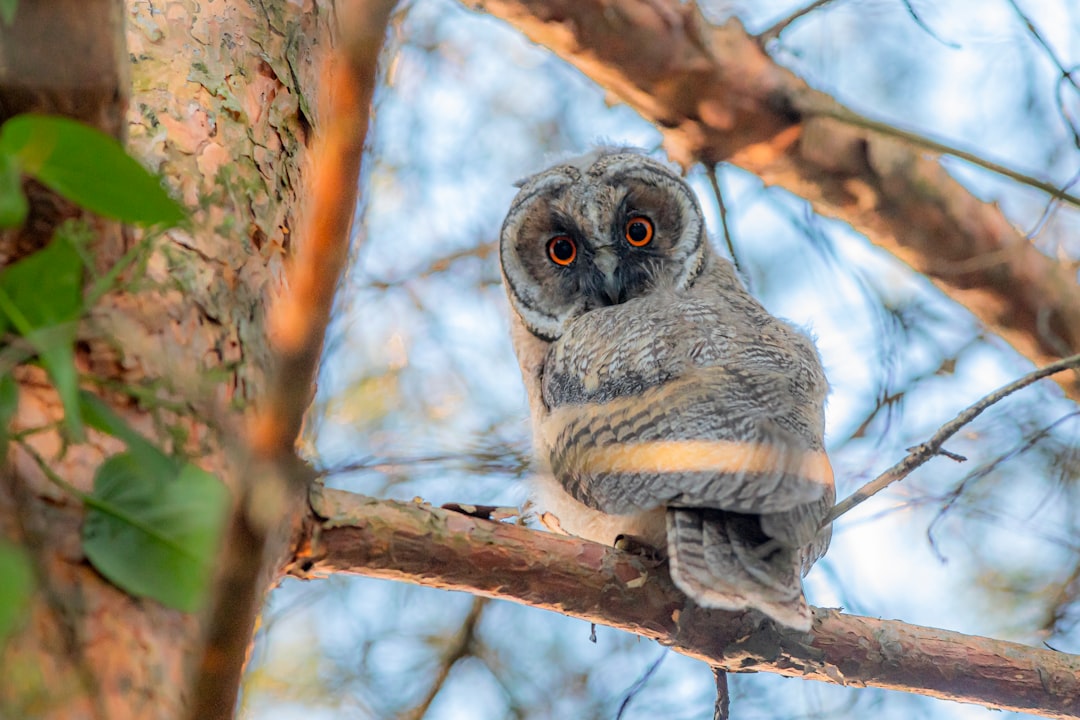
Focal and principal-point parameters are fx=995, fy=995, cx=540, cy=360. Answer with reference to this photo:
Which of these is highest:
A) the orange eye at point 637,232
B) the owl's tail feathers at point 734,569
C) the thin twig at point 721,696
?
the orange eye at point 637,232

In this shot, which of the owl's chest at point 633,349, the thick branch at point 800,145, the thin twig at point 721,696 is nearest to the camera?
the thin twig at point 721,696

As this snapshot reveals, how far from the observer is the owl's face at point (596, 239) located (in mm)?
3229

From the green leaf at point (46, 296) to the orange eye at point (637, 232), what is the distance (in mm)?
2544

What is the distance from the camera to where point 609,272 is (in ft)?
10.5

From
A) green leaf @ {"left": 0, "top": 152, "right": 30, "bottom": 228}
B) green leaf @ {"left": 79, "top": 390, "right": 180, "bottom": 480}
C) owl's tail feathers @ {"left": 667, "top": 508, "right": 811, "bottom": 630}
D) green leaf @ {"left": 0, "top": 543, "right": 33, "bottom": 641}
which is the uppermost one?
green leaf @ {"left": 0, "top": 152, "right": 30, "bottom": 228}

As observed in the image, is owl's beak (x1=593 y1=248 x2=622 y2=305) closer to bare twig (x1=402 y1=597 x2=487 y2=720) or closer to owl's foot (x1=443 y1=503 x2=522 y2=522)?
bare twig (x1=402 y1=597 x2=487 y2=720)

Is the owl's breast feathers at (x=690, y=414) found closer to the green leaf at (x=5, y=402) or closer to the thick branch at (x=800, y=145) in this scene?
the thick branch at (x=800, y=145)

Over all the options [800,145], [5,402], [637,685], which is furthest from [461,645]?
[5,402]

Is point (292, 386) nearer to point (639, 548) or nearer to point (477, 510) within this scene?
point (477, 510)

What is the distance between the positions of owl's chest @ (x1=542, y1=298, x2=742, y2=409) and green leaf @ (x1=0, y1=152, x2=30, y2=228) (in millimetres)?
1782

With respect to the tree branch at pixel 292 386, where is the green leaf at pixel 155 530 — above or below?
below

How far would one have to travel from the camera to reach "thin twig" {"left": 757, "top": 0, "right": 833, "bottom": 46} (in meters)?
3.55

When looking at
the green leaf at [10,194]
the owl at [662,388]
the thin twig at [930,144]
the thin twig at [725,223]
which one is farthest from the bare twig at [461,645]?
the green leaf at [10,194]

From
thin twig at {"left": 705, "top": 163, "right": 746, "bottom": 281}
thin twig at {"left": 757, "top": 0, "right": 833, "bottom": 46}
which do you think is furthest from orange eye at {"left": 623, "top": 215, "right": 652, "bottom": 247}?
thin twig at {"left": 757, "top": 0, "right": 833, "bottom": 46}
